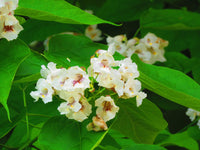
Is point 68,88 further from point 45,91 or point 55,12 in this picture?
point 55,12

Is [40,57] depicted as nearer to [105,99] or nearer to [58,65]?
[58,65]

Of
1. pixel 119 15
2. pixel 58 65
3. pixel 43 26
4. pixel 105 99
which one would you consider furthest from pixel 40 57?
pixel 119 15

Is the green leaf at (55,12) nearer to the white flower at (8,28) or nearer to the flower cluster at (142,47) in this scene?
the white flower at (8,28)

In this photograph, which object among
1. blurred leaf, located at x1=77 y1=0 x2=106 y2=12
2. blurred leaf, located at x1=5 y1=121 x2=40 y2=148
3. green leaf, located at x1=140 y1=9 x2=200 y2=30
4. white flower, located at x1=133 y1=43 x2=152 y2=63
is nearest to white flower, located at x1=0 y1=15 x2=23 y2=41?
blurred leaf, located at x1=5 y1=121 x2=40 y2=148

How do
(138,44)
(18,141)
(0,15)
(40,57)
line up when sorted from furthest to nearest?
(138,44), (18,141), (40,57), (0,15)

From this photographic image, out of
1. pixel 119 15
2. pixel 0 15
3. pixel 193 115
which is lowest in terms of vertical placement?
pixel 193 115

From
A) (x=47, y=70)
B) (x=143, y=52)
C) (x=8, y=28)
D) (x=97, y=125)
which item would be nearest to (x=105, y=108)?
(x=97, y=125)

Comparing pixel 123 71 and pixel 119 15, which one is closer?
pixel 123 71

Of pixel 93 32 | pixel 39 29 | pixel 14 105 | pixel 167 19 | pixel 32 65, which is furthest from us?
pixel 93 32
